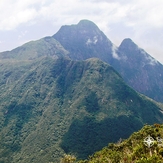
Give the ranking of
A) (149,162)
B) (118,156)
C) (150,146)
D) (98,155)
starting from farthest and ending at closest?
(98,155), (118,156), (150,146), (149,162)

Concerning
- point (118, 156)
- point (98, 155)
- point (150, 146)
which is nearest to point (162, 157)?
point (150, 146)

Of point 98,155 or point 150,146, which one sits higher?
point 150,146

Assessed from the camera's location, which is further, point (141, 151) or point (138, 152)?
point (141, 151)

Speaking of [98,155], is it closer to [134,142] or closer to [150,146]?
[134,142]

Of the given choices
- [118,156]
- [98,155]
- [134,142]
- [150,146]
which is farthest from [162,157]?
[98,155]

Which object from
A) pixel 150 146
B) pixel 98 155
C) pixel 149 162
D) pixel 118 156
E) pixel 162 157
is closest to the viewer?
pixel 149 162

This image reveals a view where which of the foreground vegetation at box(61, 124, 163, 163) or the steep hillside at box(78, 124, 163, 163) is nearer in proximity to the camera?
the foreground vegetation at box(61, 124, 163, 163)

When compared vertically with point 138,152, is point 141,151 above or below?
below

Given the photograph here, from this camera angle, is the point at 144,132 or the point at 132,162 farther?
the point at 144,132

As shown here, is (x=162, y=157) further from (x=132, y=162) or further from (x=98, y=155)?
(x=98, y=155)

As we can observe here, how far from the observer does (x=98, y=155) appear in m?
180

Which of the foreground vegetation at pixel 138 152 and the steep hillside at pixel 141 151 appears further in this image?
the steep hillside at pixel 141 151

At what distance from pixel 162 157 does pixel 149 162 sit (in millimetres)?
14615

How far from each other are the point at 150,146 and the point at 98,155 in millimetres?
52263
